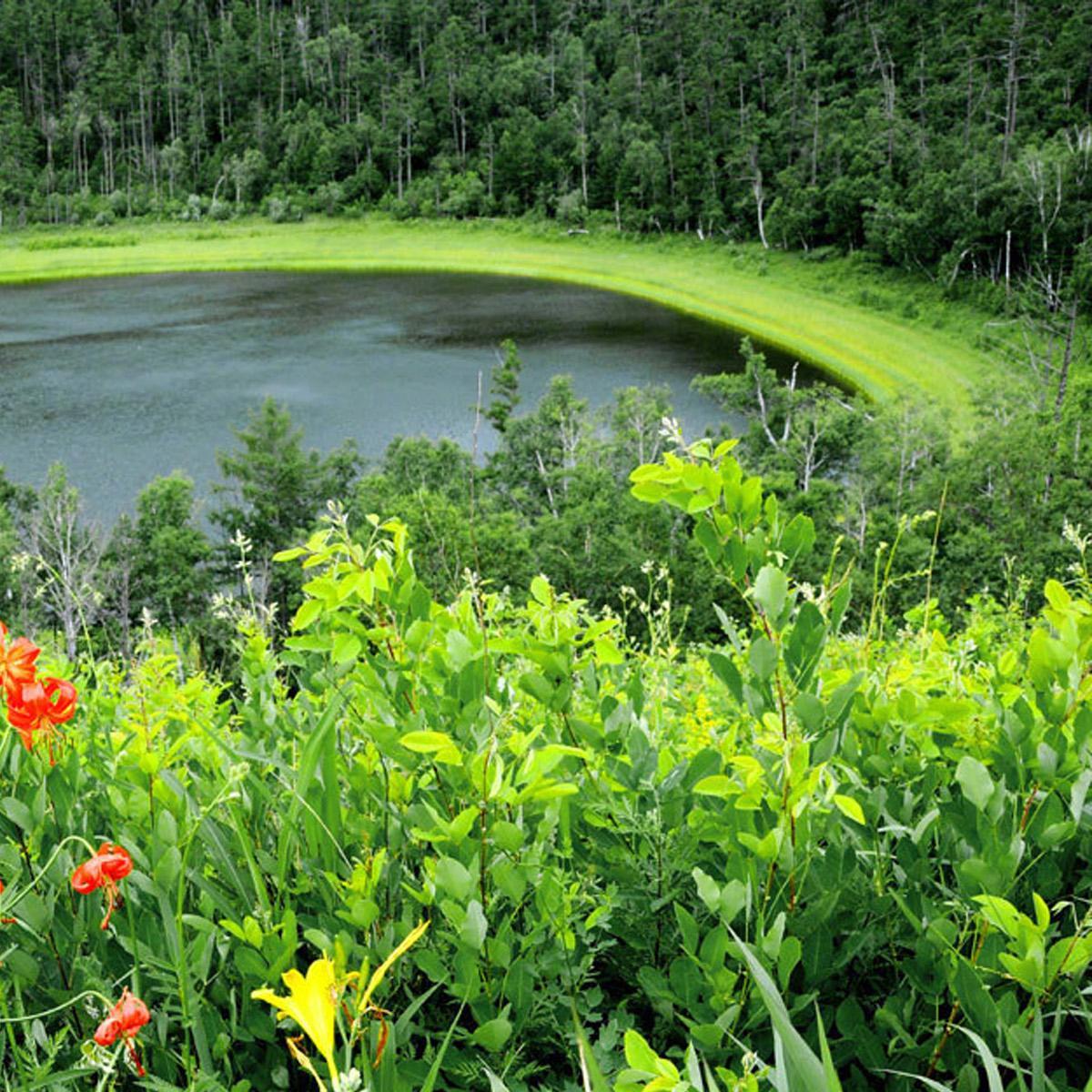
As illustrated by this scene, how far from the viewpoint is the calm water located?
4009 centimetres

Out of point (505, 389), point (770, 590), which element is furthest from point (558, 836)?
point (505, 389)

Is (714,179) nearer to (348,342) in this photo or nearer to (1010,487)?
(348,342)

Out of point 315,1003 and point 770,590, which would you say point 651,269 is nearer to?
point 770,590

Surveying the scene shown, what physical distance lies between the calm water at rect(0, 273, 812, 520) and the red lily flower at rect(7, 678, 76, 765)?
3411 centimetres

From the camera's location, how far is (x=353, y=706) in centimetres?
234

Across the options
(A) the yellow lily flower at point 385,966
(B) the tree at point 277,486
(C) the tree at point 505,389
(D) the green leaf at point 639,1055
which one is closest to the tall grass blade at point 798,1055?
(D) the green leaf at point 639,1055

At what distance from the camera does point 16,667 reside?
1885mm

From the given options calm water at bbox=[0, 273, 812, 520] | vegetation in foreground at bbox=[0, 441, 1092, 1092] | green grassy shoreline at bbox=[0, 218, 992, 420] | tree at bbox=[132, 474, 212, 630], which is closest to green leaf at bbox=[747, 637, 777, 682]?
vegetation in foreground at bbox=[0, 441, 1092, 1092]

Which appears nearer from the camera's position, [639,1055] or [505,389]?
[639,1055]

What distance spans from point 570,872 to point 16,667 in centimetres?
102

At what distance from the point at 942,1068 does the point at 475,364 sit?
47.3m

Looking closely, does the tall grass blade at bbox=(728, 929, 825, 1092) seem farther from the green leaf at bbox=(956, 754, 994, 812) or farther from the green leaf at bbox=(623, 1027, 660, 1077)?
the green leaf at bbox=(956, 754, 994, 812)

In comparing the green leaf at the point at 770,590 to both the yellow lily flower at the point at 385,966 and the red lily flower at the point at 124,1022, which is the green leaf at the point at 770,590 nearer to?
the yellow lily flower at the point at 385,966

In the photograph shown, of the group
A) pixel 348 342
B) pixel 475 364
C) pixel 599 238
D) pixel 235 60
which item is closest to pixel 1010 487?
pixel 475 364
